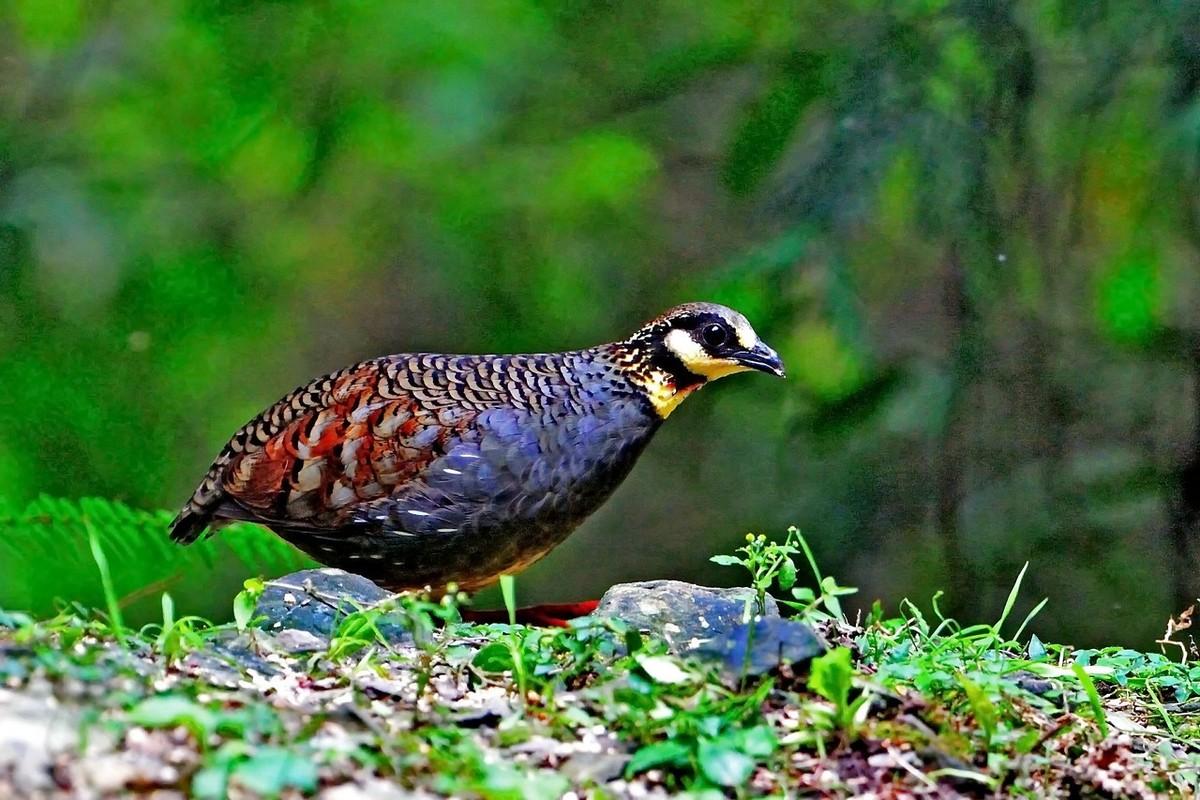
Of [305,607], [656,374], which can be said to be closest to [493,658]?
[305,607]

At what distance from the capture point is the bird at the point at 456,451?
9.88 ft

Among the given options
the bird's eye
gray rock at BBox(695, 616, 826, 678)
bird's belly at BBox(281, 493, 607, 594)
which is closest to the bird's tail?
bird's belly at BBox(281, 493, 607, 594)

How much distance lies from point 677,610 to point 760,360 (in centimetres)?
75

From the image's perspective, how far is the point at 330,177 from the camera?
4191 millimetres

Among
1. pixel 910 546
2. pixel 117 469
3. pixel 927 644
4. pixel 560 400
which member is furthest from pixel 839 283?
pixel 117 469

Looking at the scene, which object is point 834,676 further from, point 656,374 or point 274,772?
point 656,374

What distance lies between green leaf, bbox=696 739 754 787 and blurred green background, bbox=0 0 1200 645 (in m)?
2.55

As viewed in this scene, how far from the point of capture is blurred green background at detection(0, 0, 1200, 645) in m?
4.13

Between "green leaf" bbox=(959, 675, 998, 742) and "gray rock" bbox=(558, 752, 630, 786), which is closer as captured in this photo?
"gray rock" bbox=(558, 752, 630, 786)

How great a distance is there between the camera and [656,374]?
3219 mm

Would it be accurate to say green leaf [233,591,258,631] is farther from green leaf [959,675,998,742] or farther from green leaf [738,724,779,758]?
green leaf [959,675,998,742]

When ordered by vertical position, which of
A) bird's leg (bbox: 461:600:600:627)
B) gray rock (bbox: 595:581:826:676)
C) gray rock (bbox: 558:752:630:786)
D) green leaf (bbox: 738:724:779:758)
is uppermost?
green leaf (bbox: 738:724:779:758)

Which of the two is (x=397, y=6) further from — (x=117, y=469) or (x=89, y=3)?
(x=117, y=469)

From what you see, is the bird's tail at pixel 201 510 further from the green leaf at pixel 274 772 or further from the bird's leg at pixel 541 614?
the green leaf at pixel 274 772
